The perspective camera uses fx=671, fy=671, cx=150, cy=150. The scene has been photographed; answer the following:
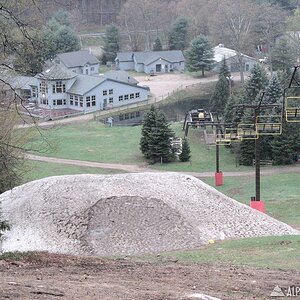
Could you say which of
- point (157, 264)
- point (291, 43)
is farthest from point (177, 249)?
point (291, 43)

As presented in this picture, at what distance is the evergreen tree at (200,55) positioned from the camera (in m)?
77.1

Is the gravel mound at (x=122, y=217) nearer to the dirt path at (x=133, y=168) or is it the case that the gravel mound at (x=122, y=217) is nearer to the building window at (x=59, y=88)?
the dirt path at (x=133, y=168)

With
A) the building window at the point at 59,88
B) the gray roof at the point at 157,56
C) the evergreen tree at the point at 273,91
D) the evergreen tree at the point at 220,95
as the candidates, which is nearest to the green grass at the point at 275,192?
the evergreen tree at the point at 273,91

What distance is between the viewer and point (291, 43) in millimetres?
72938

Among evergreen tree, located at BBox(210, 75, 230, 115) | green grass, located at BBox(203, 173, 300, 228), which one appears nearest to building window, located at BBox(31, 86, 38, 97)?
evergreen tree, located at BBox(210, 75, 230, 115)

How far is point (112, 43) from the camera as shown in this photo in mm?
89750

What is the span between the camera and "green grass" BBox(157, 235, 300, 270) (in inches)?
636

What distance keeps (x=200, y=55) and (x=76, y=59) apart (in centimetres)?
1453

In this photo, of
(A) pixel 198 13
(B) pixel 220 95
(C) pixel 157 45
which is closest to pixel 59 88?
(B) pixel 220 95

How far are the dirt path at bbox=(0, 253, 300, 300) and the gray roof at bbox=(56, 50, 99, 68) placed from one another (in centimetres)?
6346

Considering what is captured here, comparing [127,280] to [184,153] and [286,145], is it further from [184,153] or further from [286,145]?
[184,153]

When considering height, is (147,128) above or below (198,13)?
below

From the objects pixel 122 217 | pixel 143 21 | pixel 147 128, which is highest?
pixel 143 21

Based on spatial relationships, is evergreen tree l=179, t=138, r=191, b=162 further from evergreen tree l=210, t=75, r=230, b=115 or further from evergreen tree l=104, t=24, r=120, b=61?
evergreen tree l=104, t=24, r=120, b=61
